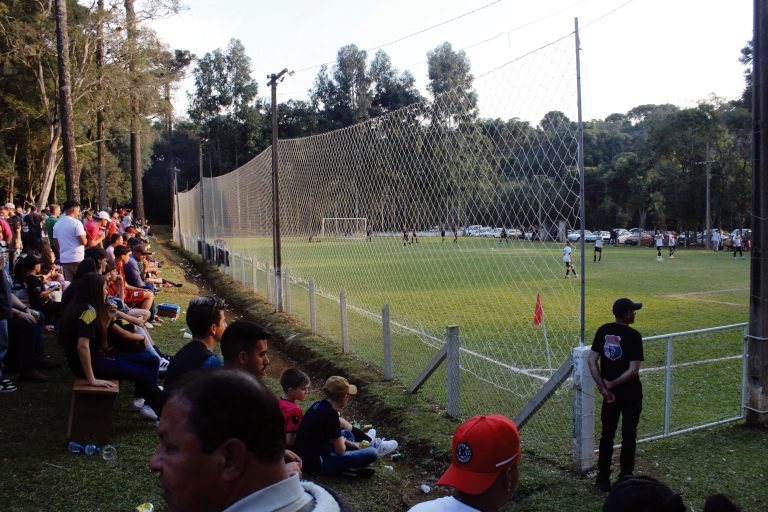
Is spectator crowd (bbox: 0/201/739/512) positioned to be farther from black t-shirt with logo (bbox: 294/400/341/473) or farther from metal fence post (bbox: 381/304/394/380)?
metal fence post (bbox: 381/304/394/380)

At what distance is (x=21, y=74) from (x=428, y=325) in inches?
990

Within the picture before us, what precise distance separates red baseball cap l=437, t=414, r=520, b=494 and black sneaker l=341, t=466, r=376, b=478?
314cm

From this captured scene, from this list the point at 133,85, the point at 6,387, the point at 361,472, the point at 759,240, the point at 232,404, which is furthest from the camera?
the point at 133,85

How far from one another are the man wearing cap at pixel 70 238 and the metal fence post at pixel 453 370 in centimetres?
646

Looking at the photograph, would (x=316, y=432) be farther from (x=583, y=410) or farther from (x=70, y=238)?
(x=70, y=238)

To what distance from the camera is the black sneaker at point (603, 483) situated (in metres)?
4.65

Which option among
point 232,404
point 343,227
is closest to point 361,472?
point 232,404

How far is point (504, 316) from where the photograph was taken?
45.7ft

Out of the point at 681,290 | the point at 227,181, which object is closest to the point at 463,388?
the point at 681,290

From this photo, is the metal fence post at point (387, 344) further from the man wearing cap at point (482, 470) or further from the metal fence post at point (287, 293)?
the man wearing cap at point (482, 470)

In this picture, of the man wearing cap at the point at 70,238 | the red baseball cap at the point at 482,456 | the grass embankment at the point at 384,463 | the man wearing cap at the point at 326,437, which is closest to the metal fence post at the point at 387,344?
the grass embankment at the point at 384,463

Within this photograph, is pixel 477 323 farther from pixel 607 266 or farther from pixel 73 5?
pixel 73 5

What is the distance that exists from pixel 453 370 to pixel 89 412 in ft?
11.0

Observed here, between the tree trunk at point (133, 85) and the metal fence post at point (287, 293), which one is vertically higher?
the tree trunk at point (133, 85)
